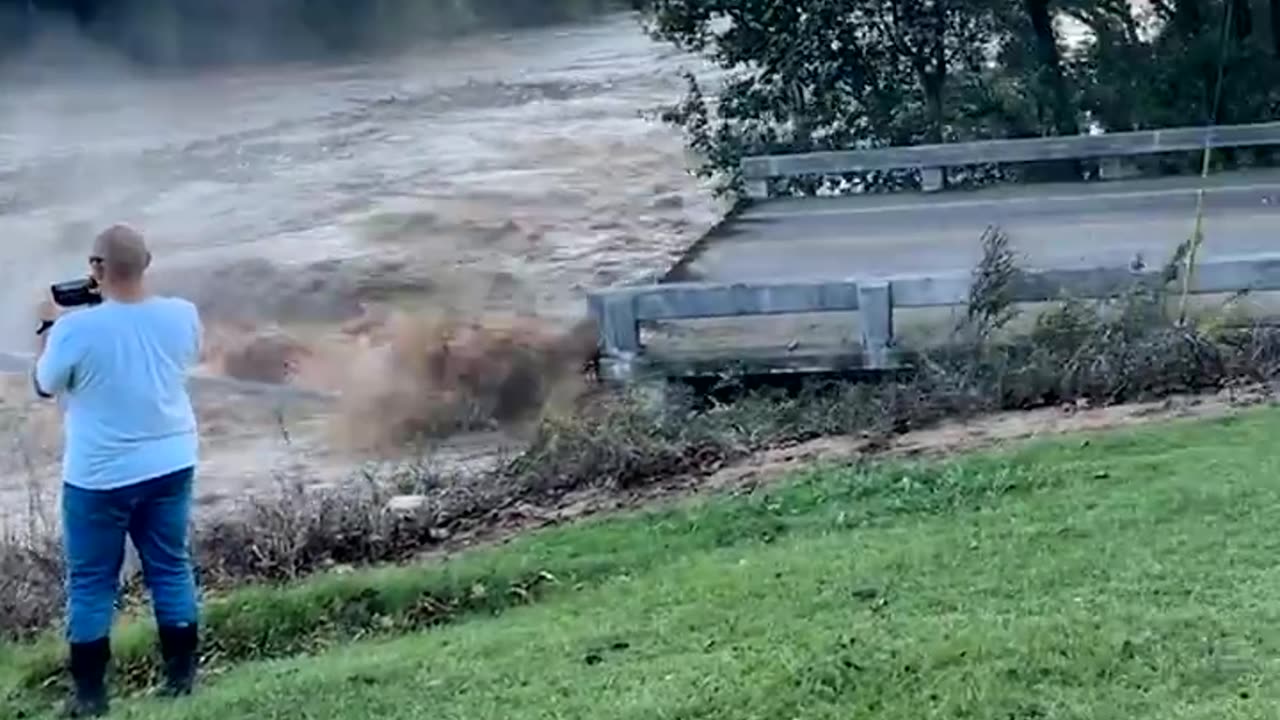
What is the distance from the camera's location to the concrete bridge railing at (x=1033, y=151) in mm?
16578

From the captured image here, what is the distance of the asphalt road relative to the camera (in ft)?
45.1

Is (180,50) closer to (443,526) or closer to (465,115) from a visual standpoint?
(465,115)

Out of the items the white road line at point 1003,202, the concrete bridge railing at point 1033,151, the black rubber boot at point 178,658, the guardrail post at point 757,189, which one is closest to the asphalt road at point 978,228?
the white road line at point 1003,202

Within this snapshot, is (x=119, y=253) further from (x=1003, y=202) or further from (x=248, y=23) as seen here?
(x=248, y=23)

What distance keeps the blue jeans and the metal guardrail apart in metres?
5.48

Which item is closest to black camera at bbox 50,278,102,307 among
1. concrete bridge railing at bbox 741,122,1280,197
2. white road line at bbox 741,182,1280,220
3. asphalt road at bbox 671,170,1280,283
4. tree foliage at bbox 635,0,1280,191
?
asphalt road at bbox 671,170,1280,283

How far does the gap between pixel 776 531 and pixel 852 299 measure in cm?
352

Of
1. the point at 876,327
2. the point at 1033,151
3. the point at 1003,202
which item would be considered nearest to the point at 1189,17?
the point at 1033,151

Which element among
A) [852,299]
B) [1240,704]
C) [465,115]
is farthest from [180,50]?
[1240,704]

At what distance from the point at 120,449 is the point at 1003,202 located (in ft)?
36.7

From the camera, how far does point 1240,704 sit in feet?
16.5

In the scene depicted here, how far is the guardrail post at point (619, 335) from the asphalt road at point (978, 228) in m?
1.57

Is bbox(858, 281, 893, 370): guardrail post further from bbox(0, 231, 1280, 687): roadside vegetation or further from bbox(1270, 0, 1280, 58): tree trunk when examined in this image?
bbox(1270, 0, 1280, 58): tree trunk

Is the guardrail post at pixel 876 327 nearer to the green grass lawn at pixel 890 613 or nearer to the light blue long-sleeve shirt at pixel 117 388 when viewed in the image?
the green grass lawn at pixel 890 613
